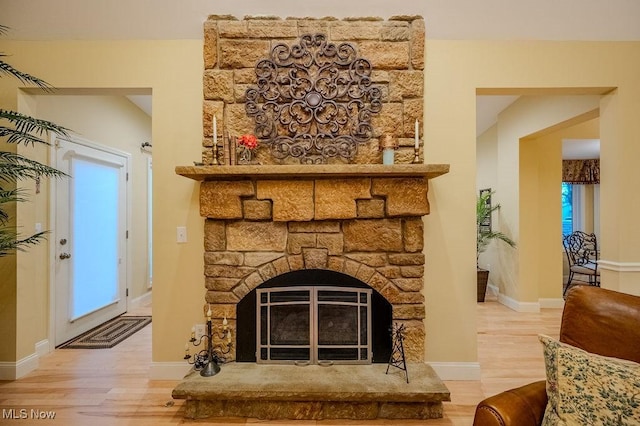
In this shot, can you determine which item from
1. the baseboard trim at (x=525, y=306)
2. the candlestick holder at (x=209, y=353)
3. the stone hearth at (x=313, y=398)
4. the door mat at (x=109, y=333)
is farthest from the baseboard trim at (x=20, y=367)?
the baseboard trim at (x=525, y=306)

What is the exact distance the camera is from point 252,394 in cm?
204

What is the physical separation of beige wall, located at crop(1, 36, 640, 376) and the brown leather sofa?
3.85 feet

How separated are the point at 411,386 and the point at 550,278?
11.4 ft

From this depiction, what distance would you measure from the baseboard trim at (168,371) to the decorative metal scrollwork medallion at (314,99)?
1.77 metres

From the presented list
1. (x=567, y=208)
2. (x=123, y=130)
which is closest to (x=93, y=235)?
(x=123, y=130)

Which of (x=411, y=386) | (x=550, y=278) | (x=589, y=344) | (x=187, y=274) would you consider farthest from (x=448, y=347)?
(x=550, y=278)

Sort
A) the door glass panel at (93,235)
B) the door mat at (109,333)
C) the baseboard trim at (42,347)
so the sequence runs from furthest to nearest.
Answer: the door glass panel at (93,235), the door mat at (109,333), the baseboard trim at (42,347)

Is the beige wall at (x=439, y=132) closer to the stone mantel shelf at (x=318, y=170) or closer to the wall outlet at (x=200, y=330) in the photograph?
the wall outlet at (x=200, y=330)

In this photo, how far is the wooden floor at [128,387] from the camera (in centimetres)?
207

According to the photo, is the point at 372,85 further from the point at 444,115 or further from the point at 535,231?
the point at 535,231

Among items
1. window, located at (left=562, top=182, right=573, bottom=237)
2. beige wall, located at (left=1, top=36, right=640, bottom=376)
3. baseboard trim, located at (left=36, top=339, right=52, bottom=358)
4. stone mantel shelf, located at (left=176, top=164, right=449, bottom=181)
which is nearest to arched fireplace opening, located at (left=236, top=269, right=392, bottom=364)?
beige wall, located at (left=1, top=36, right=640, bottom=376)

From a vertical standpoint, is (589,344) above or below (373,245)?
below

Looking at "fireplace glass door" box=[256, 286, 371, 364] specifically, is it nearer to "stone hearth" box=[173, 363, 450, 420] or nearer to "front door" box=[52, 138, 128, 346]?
"stone hearth" box=[173, 363, 450, 420]

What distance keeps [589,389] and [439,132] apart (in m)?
1.88
